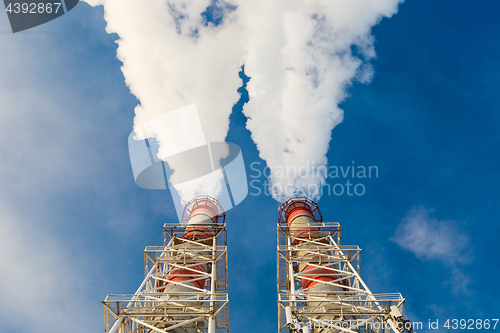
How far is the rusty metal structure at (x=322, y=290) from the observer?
691 inches

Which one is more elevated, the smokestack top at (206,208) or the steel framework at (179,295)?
the smokestack top at (206,208)

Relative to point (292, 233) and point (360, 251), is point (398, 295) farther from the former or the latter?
point (292, 233)

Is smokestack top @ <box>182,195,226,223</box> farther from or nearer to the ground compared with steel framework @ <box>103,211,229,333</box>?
farther from the ground

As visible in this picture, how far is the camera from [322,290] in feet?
69.5

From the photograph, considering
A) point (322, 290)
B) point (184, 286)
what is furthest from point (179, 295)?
point (322, 290)

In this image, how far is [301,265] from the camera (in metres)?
25.4

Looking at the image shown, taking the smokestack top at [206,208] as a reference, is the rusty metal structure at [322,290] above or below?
below

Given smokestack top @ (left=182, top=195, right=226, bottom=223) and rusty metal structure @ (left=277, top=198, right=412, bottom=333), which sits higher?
smokestack top @ (left=182, top=195, right=226, bottom=223)

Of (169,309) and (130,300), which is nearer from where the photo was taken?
(130,300)

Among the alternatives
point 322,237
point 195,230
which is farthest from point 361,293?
point 195,230

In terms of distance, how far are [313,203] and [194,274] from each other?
15581 mm

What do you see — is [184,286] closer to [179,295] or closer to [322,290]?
[179,295]

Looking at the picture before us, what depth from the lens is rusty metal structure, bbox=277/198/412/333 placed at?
17.6 meters

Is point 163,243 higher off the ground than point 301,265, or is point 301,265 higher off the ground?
point 163,243
